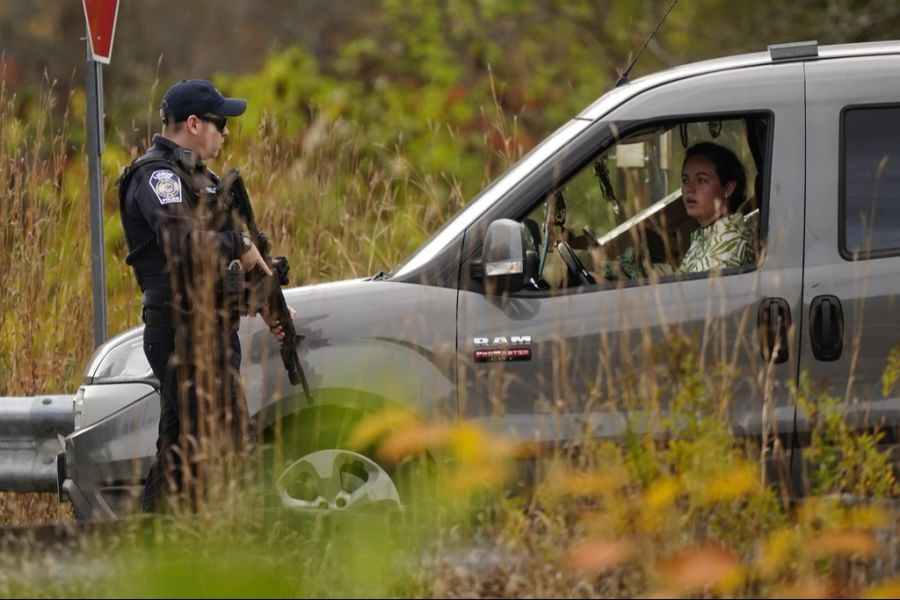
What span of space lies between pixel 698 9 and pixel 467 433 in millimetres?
12560

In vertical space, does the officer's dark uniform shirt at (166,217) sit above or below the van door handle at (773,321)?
above

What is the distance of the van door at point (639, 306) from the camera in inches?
235

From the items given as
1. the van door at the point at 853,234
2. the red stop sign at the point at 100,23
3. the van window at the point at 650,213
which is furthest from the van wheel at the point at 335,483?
the red stop sign at the point at 100,23

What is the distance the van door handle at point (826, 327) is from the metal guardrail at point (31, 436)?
2961mm

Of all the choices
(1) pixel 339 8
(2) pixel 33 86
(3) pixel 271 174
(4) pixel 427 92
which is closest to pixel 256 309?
(3) pixel 271 174

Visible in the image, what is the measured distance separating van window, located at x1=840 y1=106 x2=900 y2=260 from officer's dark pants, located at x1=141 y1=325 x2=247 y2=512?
6.99ft

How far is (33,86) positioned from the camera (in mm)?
19562

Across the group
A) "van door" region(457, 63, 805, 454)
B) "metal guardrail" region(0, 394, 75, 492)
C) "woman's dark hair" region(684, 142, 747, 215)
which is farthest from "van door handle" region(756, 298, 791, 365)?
"metal guardrail" region(0, 394, 75, 492)

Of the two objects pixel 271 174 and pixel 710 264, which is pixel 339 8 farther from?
pixel 710 264

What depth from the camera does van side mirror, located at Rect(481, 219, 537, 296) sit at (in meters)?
5.85

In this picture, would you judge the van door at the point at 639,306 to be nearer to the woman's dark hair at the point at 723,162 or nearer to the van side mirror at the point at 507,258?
the van side mirror at the point at 507,258

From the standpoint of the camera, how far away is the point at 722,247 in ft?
20.5

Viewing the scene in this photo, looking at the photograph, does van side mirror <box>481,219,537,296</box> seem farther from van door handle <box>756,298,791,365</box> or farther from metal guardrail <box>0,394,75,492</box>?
metal guardrail <box>0,394,75,492</box>

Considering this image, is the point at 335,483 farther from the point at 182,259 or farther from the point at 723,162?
the point at 723,162
